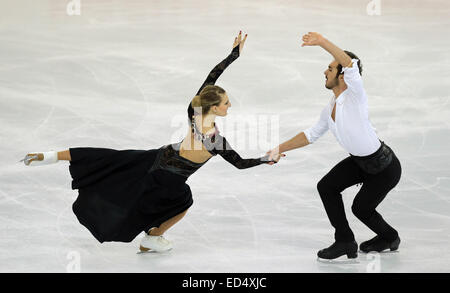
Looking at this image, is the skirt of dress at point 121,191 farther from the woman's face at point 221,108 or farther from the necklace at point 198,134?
the woman's face at point 221,108

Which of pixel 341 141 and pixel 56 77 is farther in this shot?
pixel 56 77

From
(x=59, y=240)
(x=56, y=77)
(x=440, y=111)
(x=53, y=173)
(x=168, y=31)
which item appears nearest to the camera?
(x=59, y=240)

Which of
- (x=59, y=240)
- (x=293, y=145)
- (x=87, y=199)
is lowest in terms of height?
(x=59, y=240)

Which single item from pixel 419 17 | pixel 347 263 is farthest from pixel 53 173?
pixel 419 17

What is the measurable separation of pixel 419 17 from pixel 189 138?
6.32 m

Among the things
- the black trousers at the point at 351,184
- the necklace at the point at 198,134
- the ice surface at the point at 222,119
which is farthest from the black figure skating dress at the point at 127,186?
the black trousers at the point at 351,184

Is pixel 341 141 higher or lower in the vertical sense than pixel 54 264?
higher

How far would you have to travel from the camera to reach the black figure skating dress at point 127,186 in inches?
215

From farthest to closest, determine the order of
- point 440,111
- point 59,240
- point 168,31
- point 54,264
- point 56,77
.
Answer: point 168,31 → point 56,77 → point 440,111 → point 59,240 → point 54,264

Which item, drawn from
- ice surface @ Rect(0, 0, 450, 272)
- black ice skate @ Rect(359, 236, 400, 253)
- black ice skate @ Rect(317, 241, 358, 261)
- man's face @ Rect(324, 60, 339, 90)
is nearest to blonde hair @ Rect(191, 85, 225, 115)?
man's face @ Rect(324, 60, 339, 90)

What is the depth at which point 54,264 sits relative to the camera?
5.32 metres

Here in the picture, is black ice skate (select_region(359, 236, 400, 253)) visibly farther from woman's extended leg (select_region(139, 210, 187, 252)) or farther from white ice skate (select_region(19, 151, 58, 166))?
white ice skate (select_region(19, 151, 58, 166))

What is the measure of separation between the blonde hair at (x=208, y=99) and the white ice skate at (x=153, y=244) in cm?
96

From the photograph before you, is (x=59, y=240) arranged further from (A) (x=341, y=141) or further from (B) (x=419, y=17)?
(B) (x=419, y=17)
